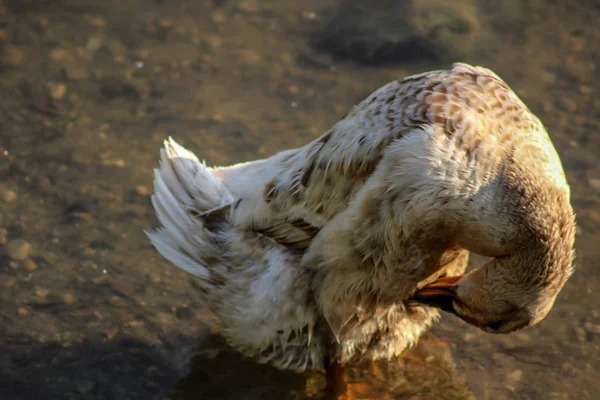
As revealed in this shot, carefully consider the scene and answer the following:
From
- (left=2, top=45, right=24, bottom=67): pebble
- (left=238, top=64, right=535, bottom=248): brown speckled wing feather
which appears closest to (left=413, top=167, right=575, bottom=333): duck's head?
(left=238, top=64, right=535, bottom=248): brown speckled wing feather

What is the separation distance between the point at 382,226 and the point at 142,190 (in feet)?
7.50

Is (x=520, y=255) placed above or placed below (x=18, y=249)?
above

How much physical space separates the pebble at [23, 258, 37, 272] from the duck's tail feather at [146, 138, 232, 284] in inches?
33.5

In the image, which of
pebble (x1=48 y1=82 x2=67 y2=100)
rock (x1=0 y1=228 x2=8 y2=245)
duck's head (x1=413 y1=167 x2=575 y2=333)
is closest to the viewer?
duck's head (x1=413 y1=167 x2=575 y2=333)

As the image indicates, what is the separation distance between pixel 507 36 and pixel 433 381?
3.57 metres

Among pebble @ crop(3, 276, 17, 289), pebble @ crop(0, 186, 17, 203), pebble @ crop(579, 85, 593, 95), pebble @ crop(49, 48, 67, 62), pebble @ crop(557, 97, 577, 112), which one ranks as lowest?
pebble @ crop(3, 276, 17, 289)

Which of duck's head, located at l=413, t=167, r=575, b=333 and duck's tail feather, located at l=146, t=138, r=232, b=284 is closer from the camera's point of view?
duck's head, located at l=413, t=167, r=575, b=333

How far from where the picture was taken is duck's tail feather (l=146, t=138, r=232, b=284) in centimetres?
420

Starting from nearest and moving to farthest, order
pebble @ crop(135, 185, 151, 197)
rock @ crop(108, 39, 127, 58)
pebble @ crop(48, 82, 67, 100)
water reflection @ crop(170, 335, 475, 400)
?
water reflection @ crop(170, 335, 475, 400), pebble @ crop(135, 185, 151, 197), pebble @ crop(48, 82, 67, 100), rock @ crop(108, 39, 127, 58)

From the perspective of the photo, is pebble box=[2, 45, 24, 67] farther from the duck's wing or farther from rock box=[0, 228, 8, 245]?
the duck's wing

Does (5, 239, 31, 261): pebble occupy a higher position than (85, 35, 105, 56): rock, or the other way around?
(85, 35, 105, 56): rock

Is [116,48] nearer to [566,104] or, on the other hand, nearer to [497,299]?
[566,104]

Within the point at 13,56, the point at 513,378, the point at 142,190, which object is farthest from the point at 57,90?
the point at 513,378

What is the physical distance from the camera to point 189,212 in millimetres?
4289
